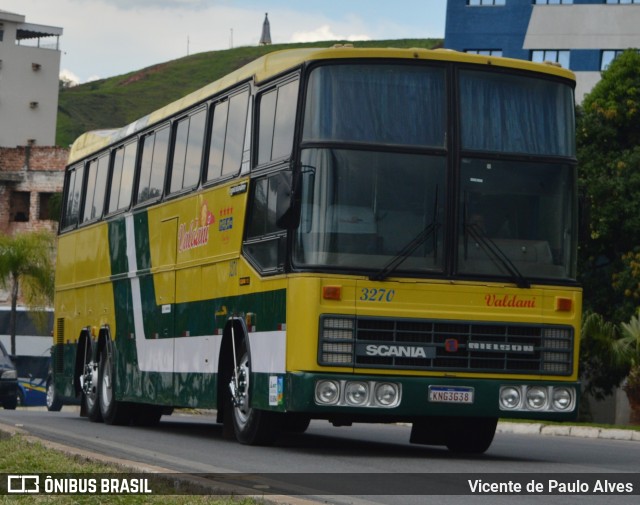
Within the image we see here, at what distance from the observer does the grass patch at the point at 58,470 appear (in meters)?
9.69

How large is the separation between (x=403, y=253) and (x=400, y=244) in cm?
9

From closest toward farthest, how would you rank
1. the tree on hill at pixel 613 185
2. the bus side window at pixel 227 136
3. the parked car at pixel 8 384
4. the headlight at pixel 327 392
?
the headlight at pixel 327 392 < the bus side window at pixel 227 136 < the parked car at pixel 8 384 < the tree on hill at pixel 613 185

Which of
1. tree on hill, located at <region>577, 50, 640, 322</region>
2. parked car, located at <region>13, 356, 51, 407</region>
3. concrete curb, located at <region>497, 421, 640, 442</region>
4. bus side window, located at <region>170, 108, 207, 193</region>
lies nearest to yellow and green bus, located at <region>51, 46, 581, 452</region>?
bus side window, located at <region>170, 108, 207, 193</region>

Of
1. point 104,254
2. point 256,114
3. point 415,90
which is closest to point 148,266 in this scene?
point 104,254

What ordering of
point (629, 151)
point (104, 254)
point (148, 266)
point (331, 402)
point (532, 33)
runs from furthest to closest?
point (532, 33)
point (629, 151)
point (104, 254)
point (148, 266)
point (331, 402)

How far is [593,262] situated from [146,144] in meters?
27.6

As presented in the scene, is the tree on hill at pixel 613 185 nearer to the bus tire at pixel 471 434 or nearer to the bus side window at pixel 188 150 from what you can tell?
the bus side window at pixel 188 150

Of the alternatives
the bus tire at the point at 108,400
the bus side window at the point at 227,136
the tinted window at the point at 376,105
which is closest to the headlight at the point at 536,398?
the tinted window at the point at 376,105

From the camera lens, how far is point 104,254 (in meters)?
23.1

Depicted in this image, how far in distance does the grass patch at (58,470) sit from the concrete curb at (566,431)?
1267cm

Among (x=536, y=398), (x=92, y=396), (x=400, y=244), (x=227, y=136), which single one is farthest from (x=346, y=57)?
(x=92, y=396)

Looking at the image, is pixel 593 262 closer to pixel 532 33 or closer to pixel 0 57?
pixel 532 33

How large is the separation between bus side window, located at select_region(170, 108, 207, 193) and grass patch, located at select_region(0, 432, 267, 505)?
4541mm

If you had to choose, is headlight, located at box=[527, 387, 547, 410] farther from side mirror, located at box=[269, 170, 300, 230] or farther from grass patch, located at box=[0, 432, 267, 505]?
grass patch, located at box=[0, 432, 267, 505]
